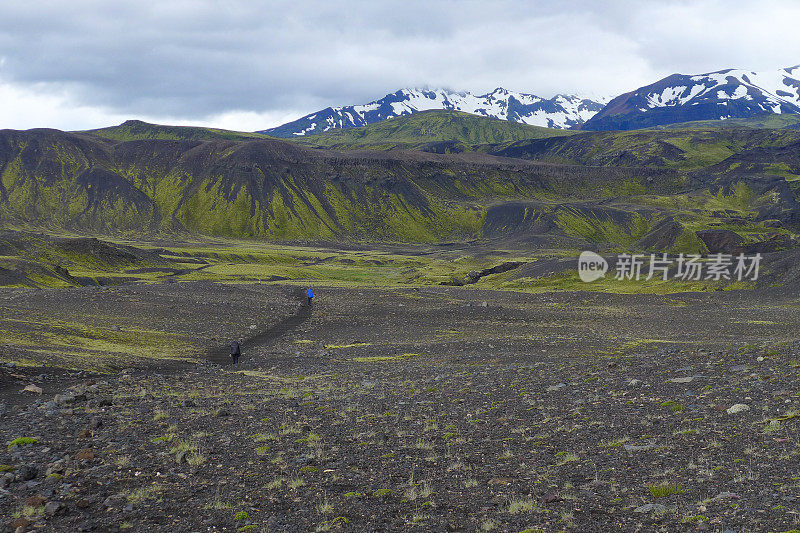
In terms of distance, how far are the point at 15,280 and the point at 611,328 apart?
78.3 metres

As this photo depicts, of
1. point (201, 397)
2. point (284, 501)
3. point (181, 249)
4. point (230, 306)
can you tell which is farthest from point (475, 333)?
point (181, 249)

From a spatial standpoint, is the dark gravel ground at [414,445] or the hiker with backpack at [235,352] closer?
the dark gravel ground at [414,445]

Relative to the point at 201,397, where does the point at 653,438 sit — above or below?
above

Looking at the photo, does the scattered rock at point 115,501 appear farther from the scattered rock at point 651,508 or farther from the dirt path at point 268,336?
the dirt path at point 268,336

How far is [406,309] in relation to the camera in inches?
2343

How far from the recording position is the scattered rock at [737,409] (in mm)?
16156

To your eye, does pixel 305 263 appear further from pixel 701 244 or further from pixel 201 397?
pixel 201 397

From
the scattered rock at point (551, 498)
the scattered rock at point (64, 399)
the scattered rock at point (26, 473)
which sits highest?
the scattered rock at point (551, 498)

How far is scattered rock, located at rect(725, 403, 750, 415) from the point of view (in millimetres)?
16156
